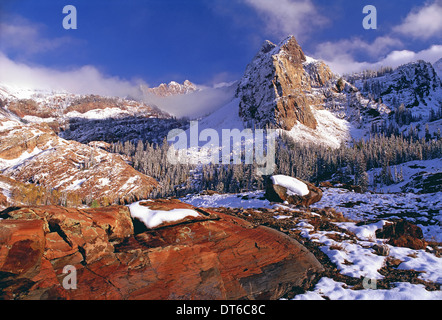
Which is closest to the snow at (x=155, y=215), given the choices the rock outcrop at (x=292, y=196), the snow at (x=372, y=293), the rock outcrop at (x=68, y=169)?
the snow at (x=372, y=293)

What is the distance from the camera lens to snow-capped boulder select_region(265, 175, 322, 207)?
31797 mm

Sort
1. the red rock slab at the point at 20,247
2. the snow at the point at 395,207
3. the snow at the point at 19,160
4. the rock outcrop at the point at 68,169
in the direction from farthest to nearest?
the snow at the point at 19,160 → the rock outcrop at the point at 68,169 → the snow at the point at 395,207 → the red rock slab at the point at 20,247

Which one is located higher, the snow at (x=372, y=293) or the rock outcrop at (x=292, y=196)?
the rock outcrop at (x=292, y=196)

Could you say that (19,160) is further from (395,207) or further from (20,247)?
(395,207)

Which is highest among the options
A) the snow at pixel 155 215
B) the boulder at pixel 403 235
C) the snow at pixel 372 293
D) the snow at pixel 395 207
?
the snow at pixel 155 215

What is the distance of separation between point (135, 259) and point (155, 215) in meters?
2.96

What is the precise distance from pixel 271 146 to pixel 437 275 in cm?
14894

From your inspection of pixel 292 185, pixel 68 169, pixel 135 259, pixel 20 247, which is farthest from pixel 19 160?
pixel 135 259

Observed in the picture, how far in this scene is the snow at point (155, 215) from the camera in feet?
39.3

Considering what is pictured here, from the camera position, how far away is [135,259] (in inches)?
379

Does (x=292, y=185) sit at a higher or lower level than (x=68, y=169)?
lower

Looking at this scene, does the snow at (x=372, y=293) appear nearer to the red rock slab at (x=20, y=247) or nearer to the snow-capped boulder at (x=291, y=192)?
the red rock slab at (x=20, y=247)
